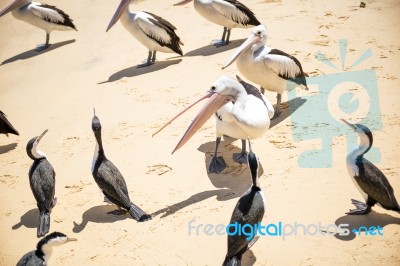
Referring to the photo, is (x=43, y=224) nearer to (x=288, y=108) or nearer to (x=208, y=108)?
(x=208, y=108)

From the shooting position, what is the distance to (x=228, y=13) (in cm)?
845

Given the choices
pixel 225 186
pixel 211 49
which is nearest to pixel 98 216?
pixel 225 186

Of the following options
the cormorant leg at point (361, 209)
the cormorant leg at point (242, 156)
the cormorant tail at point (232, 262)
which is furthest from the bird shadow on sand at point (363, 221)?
the cormorant leg at point (242, 156)

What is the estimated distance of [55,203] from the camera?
16.3 ft

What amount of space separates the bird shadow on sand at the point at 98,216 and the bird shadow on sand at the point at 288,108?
94.8 inches

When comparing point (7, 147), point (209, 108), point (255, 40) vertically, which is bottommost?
point (7, 147)

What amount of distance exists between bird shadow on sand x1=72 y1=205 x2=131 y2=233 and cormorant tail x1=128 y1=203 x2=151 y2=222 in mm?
239

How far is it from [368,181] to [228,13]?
5.20 m

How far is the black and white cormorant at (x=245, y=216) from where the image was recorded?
11.9ft

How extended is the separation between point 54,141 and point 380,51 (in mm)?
5346

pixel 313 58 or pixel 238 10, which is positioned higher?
pixel 238 10

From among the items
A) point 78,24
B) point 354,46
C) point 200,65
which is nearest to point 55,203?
point 200,65

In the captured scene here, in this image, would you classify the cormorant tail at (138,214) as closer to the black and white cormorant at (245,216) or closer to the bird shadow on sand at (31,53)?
the black and white cormorant at (245,216)

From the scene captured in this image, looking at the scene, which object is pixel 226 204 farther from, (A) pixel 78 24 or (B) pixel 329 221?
(A) pixel 78 24
